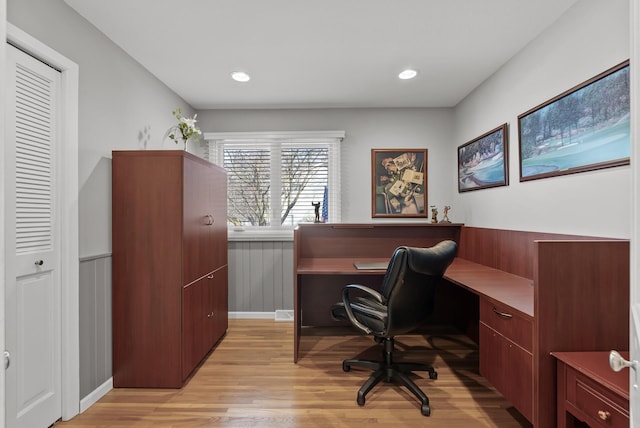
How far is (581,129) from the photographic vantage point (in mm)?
1873

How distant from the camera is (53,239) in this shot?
1.91 meters

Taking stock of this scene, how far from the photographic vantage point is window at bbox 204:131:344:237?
381 cm

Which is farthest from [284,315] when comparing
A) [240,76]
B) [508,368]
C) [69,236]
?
[240,76]

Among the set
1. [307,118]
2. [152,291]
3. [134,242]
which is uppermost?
[307,118]

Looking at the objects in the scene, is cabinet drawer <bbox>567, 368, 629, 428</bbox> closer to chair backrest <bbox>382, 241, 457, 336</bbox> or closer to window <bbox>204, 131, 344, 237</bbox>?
chair backrest <bbox>382, 241, 457, 336</bbox>

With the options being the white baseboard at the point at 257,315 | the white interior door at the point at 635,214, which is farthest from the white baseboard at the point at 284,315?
the white interior door at the point at 635,214

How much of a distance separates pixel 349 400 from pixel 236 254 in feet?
6.88

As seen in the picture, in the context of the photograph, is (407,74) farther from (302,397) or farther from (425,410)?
(302,397)

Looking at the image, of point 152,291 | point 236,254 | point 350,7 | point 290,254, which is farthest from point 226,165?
point 350,7

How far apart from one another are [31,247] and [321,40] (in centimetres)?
224

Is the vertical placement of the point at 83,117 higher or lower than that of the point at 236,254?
higher

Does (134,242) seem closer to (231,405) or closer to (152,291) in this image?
(152,291)

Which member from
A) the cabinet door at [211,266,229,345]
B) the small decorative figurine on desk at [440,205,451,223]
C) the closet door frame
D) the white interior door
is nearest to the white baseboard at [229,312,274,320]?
the cabinet door at [211,266,229,345]

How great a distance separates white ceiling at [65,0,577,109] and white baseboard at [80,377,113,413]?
2.45 meters
